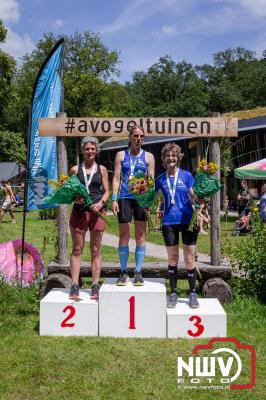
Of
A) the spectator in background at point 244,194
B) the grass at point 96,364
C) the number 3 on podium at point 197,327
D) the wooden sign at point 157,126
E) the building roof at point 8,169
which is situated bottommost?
the grass at point 96,364

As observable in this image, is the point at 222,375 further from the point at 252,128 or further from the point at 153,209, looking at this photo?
the point at 252,128

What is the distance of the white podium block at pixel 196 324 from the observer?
16.4 feet

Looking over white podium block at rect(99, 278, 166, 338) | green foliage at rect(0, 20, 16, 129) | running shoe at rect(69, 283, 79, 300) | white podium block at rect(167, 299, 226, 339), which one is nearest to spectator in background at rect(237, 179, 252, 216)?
white podium block at rect(167, 299, 226, 339)

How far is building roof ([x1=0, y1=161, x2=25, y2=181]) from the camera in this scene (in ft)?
124

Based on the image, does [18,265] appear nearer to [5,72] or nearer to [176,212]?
[176,212]

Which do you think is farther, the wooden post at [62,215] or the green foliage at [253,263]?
the wooden post at [62,215]

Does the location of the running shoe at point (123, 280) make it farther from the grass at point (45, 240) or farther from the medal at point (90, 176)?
the grass at point (45, 240)

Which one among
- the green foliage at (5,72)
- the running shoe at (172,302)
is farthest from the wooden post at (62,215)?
the green foliage at (5,72)

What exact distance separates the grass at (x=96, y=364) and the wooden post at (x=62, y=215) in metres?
1.01

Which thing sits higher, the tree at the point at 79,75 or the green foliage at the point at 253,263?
the tree at the point at 79,75

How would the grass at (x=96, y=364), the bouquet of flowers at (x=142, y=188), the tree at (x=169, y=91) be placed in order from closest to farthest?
the grass at (x=96, y=364) → the bouquet of flowers at (x=142, y=188) → the tree at (x=169, y=91)

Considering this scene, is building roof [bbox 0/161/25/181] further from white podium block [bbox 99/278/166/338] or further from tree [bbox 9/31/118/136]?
white podium block [bbox 99/278/166/338]

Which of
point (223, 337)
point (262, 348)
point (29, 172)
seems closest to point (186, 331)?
point (223, 337)

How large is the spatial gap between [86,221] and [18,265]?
2.03 m
